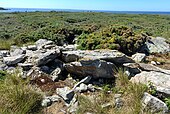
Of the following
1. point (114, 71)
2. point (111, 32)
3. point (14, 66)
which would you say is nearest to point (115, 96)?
point (114, 71)

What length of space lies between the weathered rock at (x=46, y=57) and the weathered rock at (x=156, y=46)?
13.3 ft

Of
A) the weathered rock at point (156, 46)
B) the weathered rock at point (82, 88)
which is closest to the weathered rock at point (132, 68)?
the weathered rock at point (82, 88)

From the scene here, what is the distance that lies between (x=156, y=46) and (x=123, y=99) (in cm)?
582

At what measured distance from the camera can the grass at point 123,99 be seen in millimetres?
4883

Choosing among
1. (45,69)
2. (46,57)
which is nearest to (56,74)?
(45,69)

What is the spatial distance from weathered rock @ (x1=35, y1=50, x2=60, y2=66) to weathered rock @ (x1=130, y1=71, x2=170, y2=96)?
7.66ft

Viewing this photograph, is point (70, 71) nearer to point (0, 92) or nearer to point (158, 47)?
point (0, 92)

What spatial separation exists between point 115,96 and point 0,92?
2.37 m

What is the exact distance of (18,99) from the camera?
16.5 ft

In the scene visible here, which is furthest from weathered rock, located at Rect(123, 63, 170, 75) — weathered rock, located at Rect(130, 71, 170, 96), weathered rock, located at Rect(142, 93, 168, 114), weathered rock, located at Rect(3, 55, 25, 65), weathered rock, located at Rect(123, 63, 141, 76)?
weathered rock, located at Rect(3, 55, 25, 65)

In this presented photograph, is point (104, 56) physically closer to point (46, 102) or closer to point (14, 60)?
point (46, 102)

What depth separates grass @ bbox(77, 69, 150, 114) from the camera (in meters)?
4.88

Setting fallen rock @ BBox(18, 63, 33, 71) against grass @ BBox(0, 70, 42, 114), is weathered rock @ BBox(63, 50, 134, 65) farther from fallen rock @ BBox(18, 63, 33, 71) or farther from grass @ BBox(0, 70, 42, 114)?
grass @ BBox(0, 70, 42, 114)

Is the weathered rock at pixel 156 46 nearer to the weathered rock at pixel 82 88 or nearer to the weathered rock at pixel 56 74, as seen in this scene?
the weathered rock at pixel 56 74
